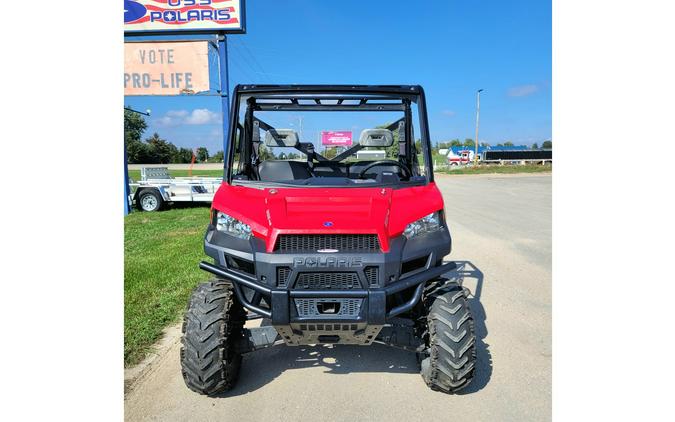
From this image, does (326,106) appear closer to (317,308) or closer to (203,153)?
(317,308)

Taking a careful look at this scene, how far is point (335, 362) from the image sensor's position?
129 inches

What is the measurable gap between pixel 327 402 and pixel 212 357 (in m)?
0.84

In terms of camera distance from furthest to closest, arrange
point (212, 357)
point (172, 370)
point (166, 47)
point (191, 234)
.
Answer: point (166, 47), point (191, 234), point (172, 370), point (212, 357)

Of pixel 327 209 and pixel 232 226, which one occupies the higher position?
pixel 327 209

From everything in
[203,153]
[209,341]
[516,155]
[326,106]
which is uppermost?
[516,155]

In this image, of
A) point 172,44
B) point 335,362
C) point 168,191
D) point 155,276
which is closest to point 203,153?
point 168,191

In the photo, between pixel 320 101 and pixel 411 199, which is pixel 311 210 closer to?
pixel 411 199

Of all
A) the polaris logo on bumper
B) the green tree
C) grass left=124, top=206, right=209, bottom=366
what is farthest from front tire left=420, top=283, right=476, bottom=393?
the green tree

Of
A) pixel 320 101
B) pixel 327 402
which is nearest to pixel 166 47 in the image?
pixel 320 101

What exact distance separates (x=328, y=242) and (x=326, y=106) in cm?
172

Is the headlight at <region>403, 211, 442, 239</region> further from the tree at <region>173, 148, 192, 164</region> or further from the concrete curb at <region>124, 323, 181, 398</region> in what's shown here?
the tree at <region>173, 148, 192, 164</region>

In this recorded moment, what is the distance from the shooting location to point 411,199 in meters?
2.88

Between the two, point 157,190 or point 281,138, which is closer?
point 281,138

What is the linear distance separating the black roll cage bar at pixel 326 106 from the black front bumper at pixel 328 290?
3.17 ft
